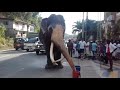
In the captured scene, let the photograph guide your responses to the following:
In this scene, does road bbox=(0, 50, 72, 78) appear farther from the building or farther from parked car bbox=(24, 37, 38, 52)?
the building

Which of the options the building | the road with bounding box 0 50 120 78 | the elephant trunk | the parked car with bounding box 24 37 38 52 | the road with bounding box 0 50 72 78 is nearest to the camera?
the elephant trunk

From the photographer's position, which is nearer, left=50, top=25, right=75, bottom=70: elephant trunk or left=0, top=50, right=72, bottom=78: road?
left=50, top=25, right=75, bottom=70: elephant trunk

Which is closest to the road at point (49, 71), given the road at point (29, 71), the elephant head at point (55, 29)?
the road at point (29, 71)

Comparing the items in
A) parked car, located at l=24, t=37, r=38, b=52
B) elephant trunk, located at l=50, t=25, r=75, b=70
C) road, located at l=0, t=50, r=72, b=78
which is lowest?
road, located at l=0, t=50, r=72, b=78

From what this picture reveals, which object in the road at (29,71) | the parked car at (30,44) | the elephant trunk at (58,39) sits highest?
the elephant trunk at (58,39)

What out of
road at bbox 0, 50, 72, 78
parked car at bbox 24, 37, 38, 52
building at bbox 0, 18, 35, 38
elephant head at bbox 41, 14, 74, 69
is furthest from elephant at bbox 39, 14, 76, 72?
building at bbox 0, 18, 35, 38

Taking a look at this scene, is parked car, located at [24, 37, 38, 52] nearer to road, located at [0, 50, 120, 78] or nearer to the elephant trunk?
road, located at [0, 50, 120, 78]

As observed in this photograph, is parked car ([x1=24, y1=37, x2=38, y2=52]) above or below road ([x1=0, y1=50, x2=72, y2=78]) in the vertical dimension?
above

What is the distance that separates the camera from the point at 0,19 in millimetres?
57219

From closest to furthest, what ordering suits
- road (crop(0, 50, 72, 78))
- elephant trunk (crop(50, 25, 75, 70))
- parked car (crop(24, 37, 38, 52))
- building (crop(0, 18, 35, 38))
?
elephant trunk (crop(50, 25, 75, 70)) < road (crop(0, 50, 72, 78)) < parked car (crop(24, 37, 38, 52)) < building (crop(0, 18, 35, 38))

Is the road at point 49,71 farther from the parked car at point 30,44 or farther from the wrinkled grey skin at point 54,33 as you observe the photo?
the parked car at point 30,44
